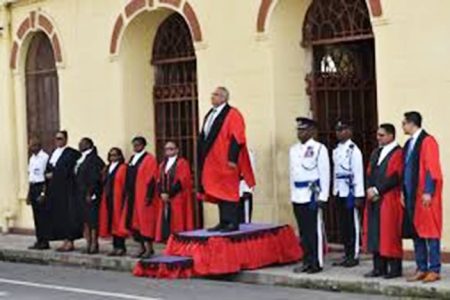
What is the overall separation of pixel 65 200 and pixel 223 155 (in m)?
4.39

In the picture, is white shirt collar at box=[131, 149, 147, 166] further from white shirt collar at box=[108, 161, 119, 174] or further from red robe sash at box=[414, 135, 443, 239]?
red robe sash at box=[414, 135, 443, 239]

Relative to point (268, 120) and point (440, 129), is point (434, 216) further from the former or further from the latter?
point (268, 120)

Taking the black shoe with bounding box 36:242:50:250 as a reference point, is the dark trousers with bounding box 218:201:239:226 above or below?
above

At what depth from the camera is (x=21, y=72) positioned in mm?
21234

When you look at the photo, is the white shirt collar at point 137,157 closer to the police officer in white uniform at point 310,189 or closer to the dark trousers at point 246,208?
the dark trousers at point 246,208

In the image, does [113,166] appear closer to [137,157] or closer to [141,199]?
[137,157]

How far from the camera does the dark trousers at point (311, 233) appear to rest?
1350 centimetres

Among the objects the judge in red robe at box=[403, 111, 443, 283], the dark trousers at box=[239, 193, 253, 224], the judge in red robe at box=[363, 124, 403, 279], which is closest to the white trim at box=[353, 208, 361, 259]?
the judge in red robe at box=[363, 124, 403, 279]

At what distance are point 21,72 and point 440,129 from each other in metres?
10.4

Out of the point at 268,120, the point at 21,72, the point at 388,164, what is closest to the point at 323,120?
the point at 268,120

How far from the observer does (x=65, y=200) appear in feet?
57.6

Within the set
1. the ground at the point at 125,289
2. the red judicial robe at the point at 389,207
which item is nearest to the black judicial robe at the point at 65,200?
the ground at the point at 125,289

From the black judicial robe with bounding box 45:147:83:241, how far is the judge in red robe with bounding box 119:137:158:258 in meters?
1.37

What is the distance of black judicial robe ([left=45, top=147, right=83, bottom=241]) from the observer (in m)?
17.3
